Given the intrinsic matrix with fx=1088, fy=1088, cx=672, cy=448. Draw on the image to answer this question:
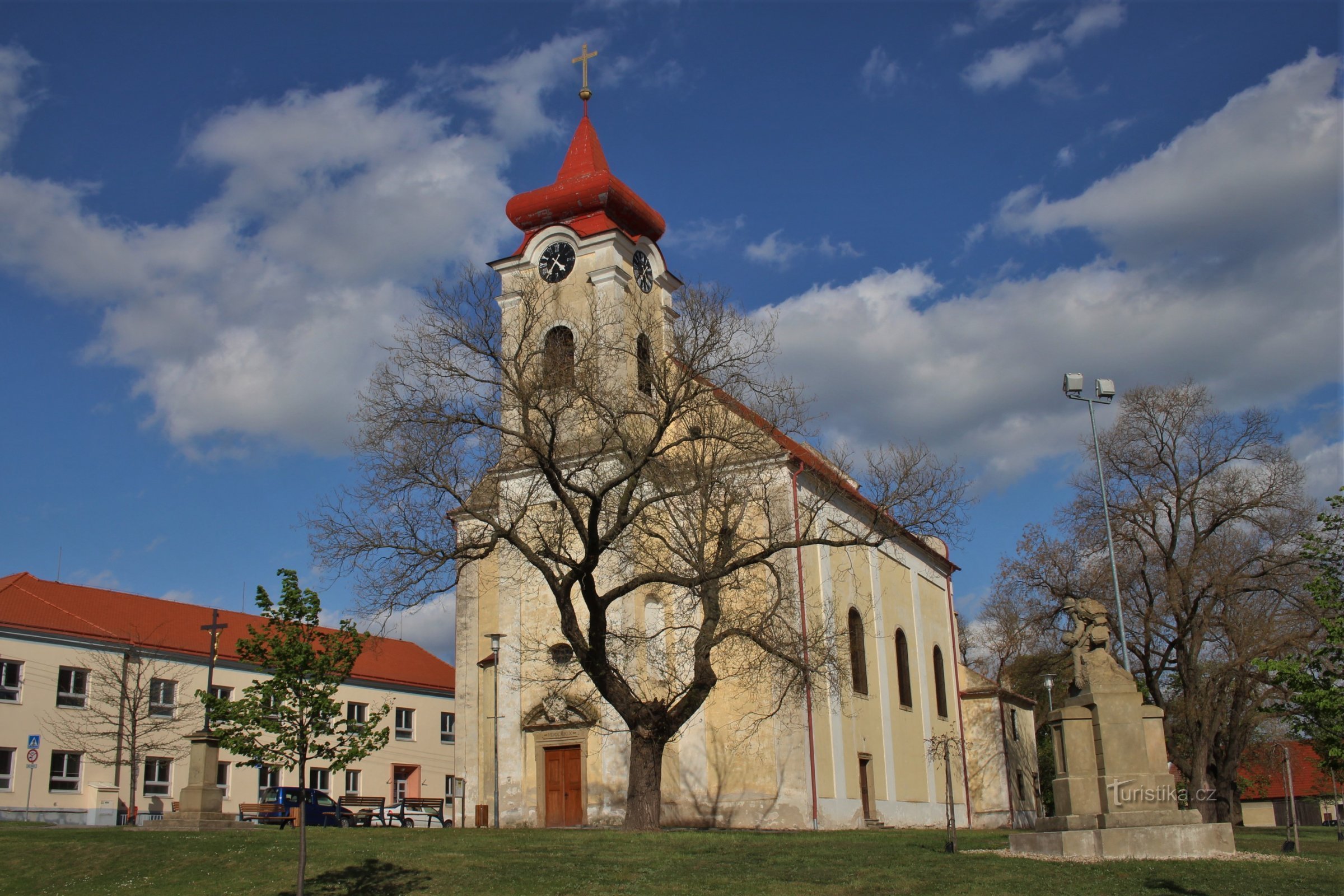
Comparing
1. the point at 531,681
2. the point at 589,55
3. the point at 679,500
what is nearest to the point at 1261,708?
the point at 679,500

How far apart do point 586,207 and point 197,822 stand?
20119mm

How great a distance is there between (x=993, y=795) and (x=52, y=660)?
35534mm

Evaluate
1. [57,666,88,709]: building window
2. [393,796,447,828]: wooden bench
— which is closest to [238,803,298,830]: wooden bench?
[393,796,447,828]: wooden bench

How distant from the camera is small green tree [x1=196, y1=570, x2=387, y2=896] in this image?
1480cm

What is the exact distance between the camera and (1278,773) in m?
67.8

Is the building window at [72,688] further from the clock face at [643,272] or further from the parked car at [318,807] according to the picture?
the clock face at [643,272]

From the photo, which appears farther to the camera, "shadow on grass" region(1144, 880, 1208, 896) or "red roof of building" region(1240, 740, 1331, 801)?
"red roof of building" region(1240, 740, 1331, 801)

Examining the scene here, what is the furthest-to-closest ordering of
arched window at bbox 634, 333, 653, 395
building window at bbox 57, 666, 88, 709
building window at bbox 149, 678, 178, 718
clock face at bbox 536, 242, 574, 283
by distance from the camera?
building window at bbox 149, 678, 178, 718, building window at bbox 57, 666, 88, 709, clock face at bbox 536, 242, 574, 283, arched window at bbox 634, 333, 653, 395

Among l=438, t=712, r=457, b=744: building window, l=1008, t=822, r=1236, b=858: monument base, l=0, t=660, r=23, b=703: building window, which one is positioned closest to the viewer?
l=1008, t=822, r=1236, b=858: monument base

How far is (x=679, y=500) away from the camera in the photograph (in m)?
24.8

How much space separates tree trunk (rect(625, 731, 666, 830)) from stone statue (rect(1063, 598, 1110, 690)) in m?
8.54

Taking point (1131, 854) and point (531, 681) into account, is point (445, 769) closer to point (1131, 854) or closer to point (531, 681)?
point (531, 681)

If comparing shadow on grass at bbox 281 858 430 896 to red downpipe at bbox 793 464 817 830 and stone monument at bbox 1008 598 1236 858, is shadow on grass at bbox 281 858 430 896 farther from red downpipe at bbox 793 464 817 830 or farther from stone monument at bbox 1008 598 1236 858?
red downpipe at bbox 793 464 817 830

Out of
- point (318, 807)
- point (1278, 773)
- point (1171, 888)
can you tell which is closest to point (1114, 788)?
point (1171, 888)
